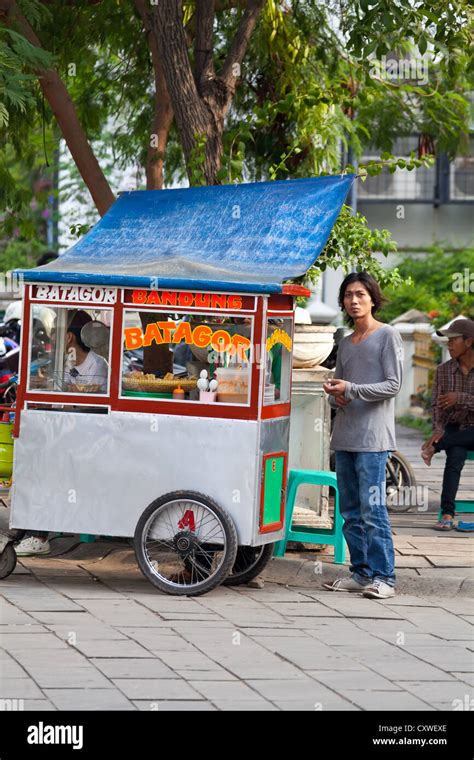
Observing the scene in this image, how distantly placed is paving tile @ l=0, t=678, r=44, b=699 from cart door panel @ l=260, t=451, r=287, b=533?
248 cm

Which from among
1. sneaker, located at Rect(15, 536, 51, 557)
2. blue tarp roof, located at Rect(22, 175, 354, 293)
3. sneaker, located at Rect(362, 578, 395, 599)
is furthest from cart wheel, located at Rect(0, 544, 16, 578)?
sneaker, located at Rect(362, 578, 395, 599)

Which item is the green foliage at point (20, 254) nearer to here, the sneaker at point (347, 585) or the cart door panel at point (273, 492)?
the cart door panel at point (273, 492)

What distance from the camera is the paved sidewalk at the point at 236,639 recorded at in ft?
18.9

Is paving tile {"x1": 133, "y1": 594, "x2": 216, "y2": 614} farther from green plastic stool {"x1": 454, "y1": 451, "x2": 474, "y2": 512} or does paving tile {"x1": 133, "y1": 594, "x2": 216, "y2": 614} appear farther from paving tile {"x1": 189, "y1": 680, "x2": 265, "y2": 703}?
green plastic stool {"x1": 454, "y1": 451, "x2": 474, "y2": 512}

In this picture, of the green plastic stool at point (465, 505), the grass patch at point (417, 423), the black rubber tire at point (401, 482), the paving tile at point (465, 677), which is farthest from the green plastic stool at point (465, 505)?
the grass patch at point (417, 423)

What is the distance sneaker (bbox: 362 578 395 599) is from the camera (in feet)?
26.8

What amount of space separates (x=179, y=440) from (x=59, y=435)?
761 mm

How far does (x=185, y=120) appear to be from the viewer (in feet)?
32.7

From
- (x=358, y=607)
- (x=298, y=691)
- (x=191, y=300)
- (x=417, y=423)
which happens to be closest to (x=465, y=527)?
(x=358, y=607)

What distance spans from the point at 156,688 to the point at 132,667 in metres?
0.38

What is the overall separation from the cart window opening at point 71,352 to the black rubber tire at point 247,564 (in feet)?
4.47

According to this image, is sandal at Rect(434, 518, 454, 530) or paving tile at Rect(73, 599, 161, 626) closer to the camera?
paving tile at Rect(73, 599, 161, 626)

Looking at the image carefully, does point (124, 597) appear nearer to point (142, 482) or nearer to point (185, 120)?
point (142, 482)
